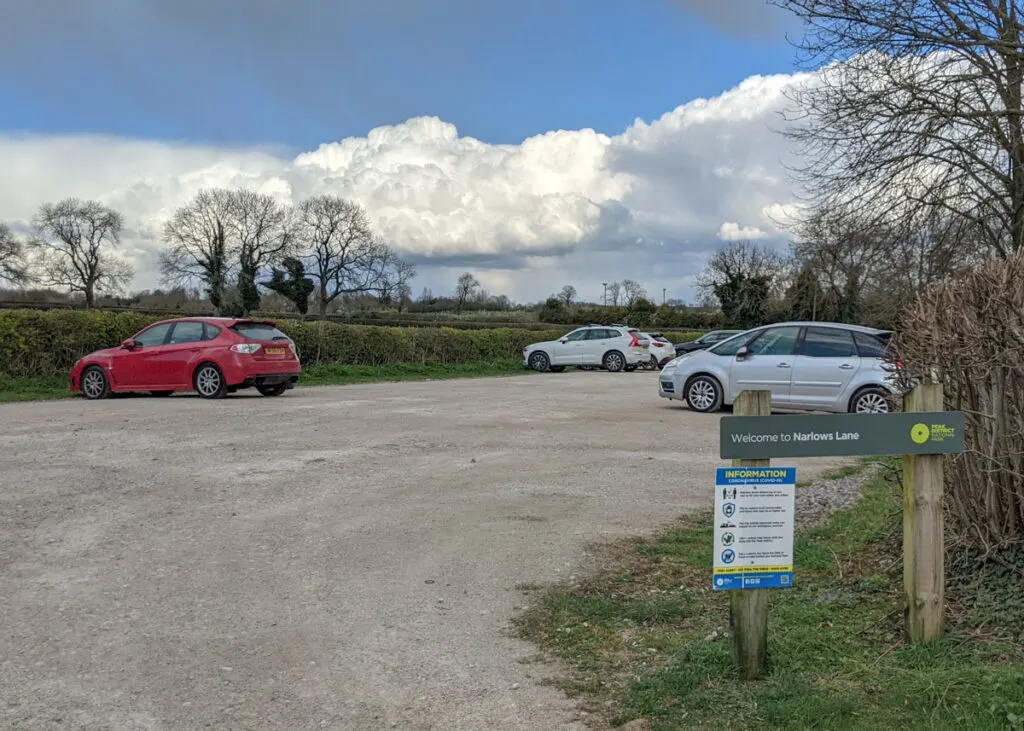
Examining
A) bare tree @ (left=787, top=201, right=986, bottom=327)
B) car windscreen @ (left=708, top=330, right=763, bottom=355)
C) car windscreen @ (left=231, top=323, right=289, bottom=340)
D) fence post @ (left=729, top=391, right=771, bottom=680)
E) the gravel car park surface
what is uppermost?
bare tree @ (left=787, top=201, right=986, bottom=327)

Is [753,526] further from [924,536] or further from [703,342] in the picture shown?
[703,342]

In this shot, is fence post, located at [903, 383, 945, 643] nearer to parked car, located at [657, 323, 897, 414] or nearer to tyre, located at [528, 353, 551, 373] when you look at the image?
parked car, located at [657, 323, 897, 414]

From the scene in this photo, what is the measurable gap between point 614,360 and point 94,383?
18.1m

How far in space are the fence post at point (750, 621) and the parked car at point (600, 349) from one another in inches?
1059

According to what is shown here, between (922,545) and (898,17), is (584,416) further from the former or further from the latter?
(922,545)

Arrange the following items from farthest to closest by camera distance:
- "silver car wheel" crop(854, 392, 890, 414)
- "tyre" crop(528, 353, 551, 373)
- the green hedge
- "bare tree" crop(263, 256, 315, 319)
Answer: "bare tree" crop(263, 256, 315, 319) → "tyre" crop(528, 353, 551, 373) → the green hedge → "silver car wheel" crop(854, 392, 890, 414)

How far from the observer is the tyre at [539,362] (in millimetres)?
31547

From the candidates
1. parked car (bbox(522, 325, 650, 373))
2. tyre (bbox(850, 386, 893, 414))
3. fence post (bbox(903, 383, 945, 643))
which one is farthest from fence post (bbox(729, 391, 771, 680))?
parked car (bbox(522, 325, 650, 373))

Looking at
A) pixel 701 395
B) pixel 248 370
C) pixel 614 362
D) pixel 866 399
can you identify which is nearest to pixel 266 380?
pixel 248 370

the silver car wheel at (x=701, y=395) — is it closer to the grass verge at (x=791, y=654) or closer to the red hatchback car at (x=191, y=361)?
the red hatchback car at (x=191, y=361)

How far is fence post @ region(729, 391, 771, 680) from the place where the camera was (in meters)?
3.90

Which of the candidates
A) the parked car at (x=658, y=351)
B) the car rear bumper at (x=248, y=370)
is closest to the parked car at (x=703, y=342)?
the parked car at (x=658, y=351)

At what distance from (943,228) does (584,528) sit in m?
15.9

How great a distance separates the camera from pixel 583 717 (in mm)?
3697
